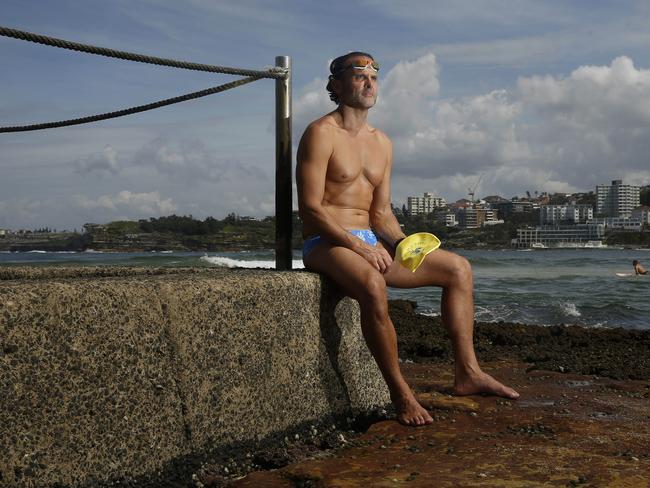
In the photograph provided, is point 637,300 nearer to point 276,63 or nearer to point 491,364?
point 491,364

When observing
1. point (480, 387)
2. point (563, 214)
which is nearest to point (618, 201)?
point (563, 214)

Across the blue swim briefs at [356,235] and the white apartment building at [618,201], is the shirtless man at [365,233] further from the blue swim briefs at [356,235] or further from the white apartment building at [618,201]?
the white apartment building at [618,201]

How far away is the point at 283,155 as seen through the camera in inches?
180

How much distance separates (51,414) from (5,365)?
9.3 inches

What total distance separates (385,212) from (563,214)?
155385 mm

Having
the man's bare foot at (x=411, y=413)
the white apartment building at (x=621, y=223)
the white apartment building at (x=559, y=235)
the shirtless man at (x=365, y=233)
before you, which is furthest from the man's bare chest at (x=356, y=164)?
the white apartment building at (x=621, y=223)

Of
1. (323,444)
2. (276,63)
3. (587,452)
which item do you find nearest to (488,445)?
(587,452)

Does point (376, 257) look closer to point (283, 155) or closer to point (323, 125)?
point (323, 125)

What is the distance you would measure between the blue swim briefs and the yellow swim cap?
152mm

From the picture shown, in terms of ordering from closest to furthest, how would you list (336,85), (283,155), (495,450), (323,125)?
(495,450) < (323,125) < (336,85) < (283,155)

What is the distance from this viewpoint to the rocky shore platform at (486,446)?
304 cm

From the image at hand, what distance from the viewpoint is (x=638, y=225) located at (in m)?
140

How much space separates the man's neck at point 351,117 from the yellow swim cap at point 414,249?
0.64 meters

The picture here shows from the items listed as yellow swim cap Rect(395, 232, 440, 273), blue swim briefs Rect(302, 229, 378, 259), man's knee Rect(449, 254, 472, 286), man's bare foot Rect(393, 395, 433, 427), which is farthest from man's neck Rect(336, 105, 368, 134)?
man's bare foot Rect(393, 395, 433, 427)
